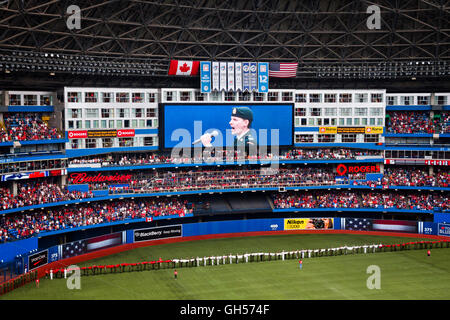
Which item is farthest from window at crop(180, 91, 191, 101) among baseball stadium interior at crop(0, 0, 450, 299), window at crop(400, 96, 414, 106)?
window at crop(400, 96, 414, 106)

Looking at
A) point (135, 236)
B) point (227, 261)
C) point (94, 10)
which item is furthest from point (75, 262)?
point (94, 10)

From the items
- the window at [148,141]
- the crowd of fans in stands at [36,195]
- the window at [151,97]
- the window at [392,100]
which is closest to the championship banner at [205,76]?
the window at [151,97]

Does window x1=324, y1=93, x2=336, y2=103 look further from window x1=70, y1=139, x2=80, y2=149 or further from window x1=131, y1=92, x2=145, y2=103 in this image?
window x1=70, y1=139, x2=80, y2=149

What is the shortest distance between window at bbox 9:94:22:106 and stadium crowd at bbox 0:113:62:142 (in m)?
1.16

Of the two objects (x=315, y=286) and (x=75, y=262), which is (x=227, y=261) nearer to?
(x=315, y=286)

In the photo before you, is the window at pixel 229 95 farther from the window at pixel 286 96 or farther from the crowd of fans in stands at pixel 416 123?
the crowd of fans in stands at pixel 416 123

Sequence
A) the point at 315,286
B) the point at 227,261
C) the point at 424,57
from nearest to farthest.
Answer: the point at 315,286, the point at 227,261, the point at 424,57

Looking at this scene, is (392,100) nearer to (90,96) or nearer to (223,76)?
(223,76)

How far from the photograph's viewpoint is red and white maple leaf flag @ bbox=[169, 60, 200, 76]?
62.1 meters

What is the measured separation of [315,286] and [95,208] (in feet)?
89.4

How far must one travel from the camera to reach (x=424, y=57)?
66.9m

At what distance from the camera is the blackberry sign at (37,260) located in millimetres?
46594

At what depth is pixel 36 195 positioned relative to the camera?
5534 centimetres

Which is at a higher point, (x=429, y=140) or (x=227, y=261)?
(x=429, y=140)
